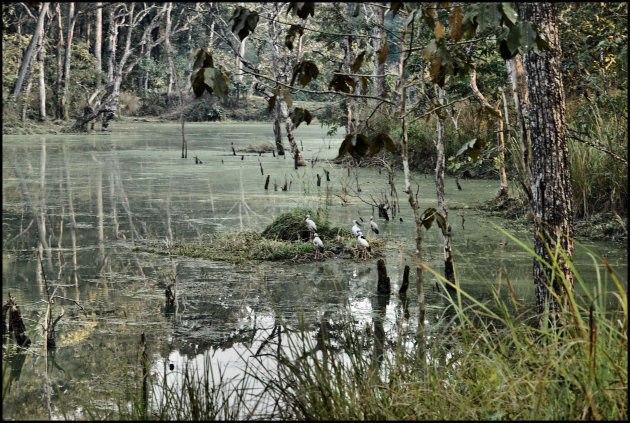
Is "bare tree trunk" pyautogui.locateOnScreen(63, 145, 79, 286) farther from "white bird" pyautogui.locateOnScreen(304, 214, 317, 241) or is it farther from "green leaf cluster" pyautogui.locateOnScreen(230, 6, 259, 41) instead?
"green leaf cluster" pyautogui.locateOnScreen(230, 6, 259, 41)

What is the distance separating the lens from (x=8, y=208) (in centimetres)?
941

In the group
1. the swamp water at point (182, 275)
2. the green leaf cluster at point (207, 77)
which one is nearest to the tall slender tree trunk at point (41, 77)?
the swamp water at point (182, 275)

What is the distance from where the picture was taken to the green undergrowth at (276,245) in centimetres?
676

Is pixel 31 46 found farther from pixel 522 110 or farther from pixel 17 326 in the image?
pixel 522 110

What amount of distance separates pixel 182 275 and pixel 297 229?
1.51m

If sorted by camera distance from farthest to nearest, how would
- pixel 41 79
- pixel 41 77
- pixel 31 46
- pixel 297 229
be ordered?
pixel 41 79 < pixel 41 77 < pixel 31 46 < pixel 297 229

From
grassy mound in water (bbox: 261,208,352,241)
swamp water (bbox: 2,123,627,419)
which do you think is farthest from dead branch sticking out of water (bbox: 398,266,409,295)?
grassy mound in water (bbox: 261,208,352,241)

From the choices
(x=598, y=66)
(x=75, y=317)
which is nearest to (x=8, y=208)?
(x=75, y=317)

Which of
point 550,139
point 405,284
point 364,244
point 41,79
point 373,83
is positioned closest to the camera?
point 550,139

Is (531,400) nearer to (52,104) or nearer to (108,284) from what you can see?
(108,284)

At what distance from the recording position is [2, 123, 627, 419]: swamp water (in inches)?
159

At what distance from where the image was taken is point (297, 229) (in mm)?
7324

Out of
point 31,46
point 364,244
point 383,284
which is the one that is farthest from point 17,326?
point 31,46

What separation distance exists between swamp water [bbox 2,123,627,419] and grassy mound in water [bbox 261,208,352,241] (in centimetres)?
54
